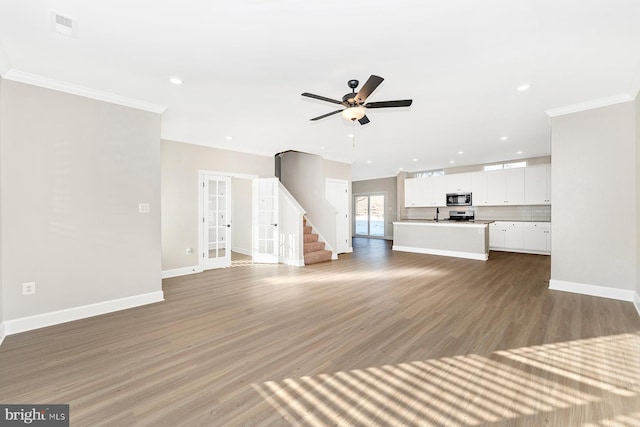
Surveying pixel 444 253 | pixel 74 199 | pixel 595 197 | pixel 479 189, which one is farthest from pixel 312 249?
pixel 479 189

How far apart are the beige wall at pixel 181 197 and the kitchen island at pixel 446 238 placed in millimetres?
5605

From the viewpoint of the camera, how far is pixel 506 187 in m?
7.67

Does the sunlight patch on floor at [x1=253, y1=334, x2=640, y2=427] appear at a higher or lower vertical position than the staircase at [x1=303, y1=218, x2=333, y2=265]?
lower

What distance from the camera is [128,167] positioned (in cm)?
354

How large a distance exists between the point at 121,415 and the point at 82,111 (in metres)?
3.38

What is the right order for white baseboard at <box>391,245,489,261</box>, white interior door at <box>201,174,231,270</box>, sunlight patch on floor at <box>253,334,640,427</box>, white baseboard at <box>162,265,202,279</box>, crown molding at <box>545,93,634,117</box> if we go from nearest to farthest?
sunlight patch on floor at <box>253,334,640,427</box>, crown molding at <box>545,93,634,117</box>, white baseboard at <box>162,265,202,279</box>, white interior door at <box>201,174,231,270</box>, white baseboard at <box>391,245,489,261</box>

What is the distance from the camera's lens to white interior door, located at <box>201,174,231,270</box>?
18.6 ft

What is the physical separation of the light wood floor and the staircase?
2434mm

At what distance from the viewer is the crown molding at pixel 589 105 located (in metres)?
3.55

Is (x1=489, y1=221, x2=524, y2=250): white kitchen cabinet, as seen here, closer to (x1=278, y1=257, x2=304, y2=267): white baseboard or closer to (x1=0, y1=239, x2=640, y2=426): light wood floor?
(x1=0, y1=239, x2=640, y2=426): light wood floor

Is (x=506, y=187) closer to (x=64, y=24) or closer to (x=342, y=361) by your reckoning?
(x=342, y=361)

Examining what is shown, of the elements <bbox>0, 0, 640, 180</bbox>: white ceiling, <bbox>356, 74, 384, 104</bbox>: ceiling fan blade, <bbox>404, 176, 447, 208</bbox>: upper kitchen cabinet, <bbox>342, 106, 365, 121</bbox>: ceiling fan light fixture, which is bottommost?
<bbox>404, 176, 447, 208</bbox>: upper kitchen cabinet

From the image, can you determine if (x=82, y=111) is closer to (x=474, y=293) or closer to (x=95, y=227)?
(x=95, y=227)

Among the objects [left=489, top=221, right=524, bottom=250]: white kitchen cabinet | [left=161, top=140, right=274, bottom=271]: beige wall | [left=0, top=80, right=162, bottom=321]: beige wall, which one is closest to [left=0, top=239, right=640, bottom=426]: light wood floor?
[left=0, top=80, right=162, bottom=321]: beige wall
